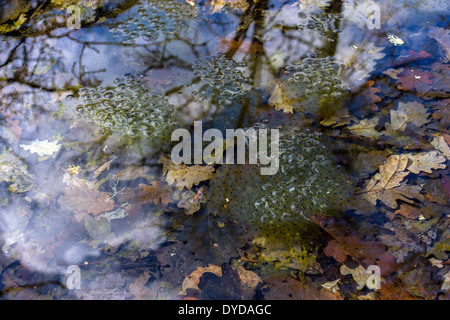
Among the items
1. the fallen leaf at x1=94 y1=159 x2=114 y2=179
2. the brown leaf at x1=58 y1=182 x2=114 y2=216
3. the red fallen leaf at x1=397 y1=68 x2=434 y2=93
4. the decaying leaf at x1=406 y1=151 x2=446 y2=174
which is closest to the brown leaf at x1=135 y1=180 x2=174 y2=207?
the brown leaf at x1=58 y1=182 x2=114 y2=216

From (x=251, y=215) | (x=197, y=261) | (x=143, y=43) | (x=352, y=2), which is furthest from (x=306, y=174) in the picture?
(x=352, y=2)

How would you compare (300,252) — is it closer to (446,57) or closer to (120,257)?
(120,257)

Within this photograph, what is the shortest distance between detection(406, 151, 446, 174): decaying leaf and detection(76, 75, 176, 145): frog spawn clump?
1644 mm

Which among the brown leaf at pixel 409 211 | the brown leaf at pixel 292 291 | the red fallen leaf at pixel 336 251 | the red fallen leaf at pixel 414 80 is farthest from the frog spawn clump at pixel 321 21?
the brown leaf at pixel 292 291

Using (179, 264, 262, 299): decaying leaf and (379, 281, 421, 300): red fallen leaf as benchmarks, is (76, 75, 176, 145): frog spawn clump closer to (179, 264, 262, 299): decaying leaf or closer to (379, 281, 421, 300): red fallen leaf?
(179, 264, 262, 299): decaying leaf

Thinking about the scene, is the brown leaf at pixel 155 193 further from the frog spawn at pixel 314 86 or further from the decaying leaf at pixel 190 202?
the frog spawn at pixel 314 86

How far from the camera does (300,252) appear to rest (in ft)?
5.33

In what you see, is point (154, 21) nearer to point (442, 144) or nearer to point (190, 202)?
point (190, 202)

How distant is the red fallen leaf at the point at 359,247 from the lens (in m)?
1.55

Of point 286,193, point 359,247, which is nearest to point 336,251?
point 359,247

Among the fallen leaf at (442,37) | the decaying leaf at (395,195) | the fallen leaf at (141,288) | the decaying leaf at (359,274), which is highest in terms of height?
the fallen leaf at (442,37)

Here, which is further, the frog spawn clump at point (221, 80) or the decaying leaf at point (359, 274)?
the frog spawn clump at point (221, 80)

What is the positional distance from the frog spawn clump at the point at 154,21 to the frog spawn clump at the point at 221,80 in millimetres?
557

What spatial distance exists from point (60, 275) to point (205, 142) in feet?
3.90
